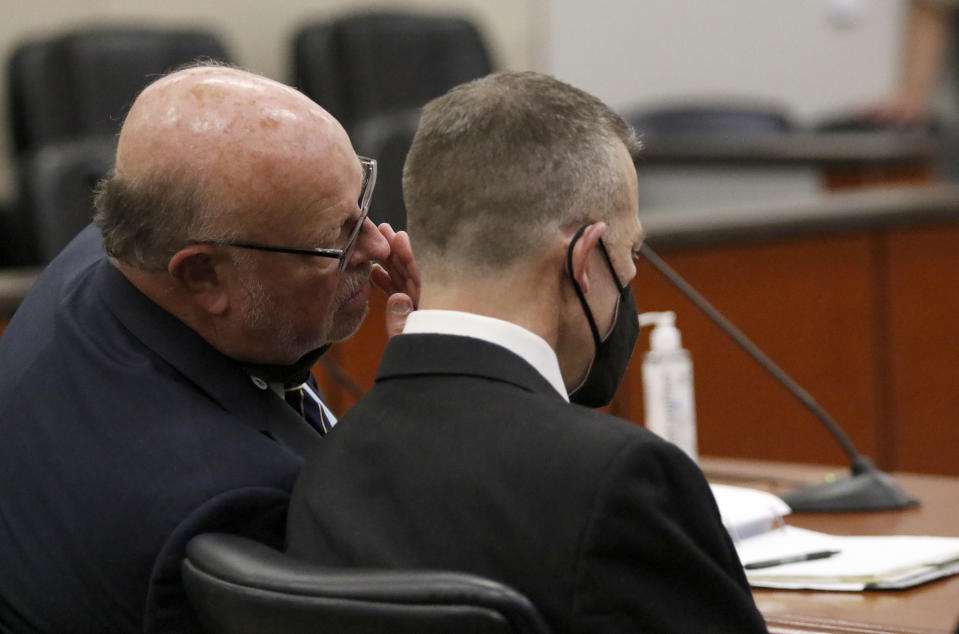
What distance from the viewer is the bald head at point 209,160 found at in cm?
136

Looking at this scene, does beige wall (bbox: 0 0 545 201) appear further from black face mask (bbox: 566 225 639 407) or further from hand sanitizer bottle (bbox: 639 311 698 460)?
black face mask (bbox: 566 225 639 407)

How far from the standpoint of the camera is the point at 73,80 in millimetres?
4152

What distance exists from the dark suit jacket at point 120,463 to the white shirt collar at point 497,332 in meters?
0.20

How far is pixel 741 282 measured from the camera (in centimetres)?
329

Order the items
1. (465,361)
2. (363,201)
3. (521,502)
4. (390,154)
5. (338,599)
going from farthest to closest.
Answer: (390,154)
(363,201)
(465,361)
(521,502)
(338,599)

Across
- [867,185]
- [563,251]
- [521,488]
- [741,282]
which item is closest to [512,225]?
[563,251]

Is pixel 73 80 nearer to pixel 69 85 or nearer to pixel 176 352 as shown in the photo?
pixel 69 85

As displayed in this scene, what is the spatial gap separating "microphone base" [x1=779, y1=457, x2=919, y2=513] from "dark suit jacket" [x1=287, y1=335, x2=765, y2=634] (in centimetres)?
66

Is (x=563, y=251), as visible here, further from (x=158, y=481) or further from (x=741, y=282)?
(x=741, y=282)

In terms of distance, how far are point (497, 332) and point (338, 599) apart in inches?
12.2

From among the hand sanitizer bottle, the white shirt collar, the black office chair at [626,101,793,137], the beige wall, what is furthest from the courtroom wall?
the white shirt collar

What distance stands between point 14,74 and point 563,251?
335 centimetres

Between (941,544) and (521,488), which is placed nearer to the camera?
(521,488)

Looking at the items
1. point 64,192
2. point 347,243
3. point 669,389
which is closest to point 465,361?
point 347,243
